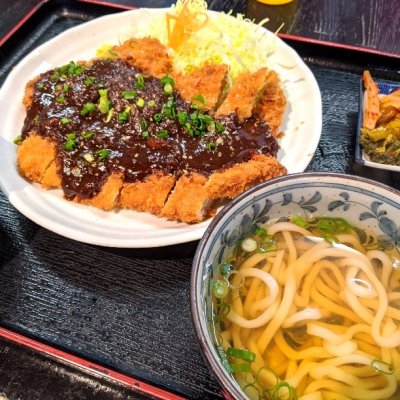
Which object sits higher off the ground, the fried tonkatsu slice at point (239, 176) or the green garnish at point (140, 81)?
the green garnish at point (140, 81)

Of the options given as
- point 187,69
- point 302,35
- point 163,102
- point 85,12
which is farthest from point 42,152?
point 302,35

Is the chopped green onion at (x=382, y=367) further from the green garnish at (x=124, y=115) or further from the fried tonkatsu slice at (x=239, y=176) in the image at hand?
the green garnish at (x=124, y=115)

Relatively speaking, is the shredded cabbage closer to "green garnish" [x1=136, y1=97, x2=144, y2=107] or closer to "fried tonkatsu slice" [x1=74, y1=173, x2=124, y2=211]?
"green garnish" [x1=136, y1=97, x2=144, y2=107]

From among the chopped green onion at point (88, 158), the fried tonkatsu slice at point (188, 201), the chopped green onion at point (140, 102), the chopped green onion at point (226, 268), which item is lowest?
the fried tonkatsu slice at point (188, 201)

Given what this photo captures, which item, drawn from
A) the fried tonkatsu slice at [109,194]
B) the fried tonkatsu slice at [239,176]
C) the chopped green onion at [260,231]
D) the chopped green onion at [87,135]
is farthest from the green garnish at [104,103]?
the chopped green onion at [260,231]

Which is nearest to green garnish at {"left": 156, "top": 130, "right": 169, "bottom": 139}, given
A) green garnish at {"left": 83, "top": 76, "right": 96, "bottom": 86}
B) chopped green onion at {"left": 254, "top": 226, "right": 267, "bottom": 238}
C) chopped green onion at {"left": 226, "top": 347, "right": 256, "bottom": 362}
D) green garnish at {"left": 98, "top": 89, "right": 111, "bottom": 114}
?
green garnish at {"left": 98, "top": 89, "right": 111, "bottom": 114}

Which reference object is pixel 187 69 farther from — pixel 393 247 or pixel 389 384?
pixel 389 384

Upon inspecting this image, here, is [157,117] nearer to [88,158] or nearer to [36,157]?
[88,158]

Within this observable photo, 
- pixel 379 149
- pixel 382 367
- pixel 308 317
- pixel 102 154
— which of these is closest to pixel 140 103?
pixel 102 154
